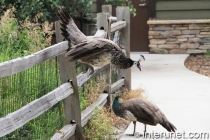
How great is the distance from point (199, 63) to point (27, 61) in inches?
367

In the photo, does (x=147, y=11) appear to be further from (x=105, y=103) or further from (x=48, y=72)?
(x=48, y=72)

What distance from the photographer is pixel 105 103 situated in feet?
24.5

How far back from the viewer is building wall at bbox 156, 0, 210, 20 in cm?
1390

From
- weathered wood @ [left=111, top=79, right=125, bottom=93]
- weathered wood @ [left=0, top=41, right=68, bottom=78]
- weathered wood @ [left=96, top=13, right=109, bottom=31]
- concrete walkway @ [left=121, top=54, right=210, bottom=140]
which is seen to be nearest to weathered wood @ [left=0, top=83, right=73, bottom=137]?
weathered wood @ [left=0, top=41, right=68, bottom=78]

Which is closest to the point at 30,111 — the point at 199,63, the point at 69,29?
the point at 69,29

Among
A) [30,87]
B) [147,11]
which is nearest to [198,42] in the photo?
[147,11]

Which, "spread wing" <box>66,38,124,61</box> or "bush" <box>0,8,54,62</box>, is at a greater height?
"spread wing" <box>66,38,124,61</box>

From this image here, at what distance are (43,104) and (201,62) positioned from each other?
29.9 ft

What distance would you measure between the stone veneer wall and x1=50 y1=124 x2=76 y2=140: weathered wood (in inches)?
343

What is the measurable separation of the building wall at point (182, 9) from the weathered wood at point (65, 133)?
29.5ft

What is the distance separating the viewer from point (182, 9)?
551 inches

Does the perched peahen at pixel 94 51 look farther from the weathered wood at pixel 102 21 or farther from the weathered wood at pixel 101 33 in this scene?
the weathered wood at pixel 102 21

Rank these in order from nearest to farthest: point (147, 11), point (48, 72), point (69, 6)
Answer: point (48, 72)
point (69, 6)
point (147, 11)

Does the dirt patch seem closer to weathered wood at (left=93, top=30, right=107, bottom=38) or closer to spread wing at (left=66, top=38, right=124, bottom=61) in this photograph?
weathered wood at (left=93, top=30, right=107, bottom=38)
